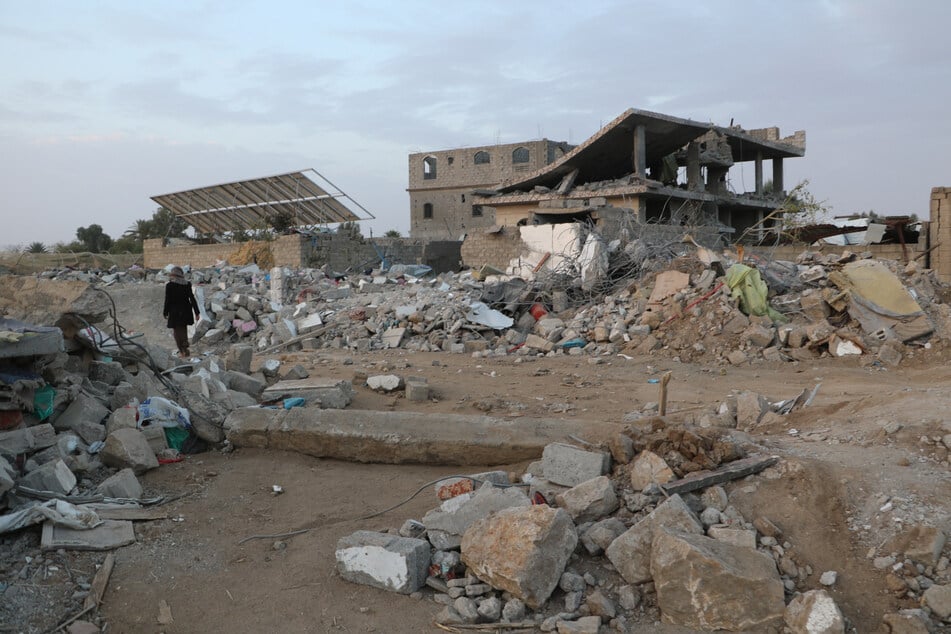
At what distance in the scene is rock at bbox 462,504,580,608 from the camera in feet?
9.76

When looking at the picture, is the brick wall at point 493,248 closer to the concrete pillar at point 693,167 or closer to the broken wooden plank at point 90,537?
the concrete pillar at point 693,167

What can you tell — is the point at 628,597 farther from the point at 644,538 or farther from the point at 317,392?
the point at 317,392

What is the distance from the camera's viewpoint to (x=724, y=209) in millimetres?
22297

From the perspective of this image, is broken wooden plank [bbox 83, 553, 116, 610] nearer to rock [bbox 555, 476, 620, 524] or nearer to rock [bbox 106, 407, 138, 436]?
rock [bbox 106, 407, 138, 436]

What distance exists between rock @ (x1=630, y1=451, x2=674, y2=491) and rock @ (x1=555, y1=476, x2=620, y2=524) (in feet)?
0.53

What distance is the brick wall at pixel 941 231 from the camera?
13430 millimetres

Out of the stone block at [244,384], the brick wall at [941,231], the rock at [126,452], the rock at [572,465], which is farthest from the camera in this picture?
the brick wall at [941,231]

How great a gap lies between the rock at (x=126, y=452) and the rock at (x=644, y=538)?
131 inches

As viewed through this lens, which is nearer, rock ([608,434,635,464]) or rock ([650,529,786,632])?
rock ([650,529,786,632])

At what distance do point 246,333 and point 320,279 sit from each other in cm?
316

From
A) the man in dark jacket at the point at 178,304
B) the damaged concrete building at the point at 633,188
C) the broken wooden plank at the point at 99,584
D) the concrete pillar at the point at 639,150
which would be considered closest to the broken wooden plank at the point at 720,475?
the broken wooden plank at the point at 99,584

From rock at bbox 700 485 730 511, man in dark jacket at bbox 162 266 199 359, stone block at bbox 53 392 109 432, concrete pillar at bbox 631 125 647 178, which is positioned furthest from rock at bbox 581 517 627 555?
concrete pillar at bbox 631 125 647 178

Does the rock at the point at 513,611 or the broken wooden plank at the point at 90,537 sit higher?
the broken wooden plank at the point at 90,537

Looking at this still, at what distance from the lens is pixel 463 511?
3576 millimetres
